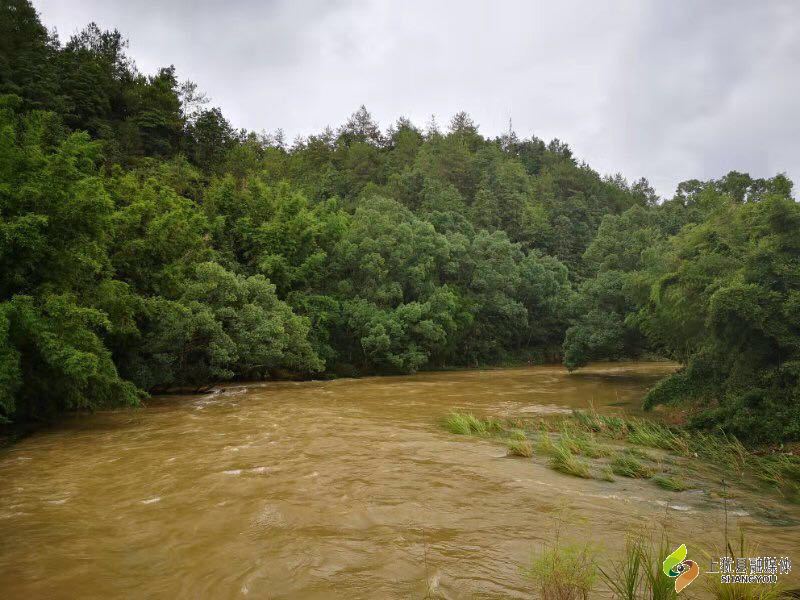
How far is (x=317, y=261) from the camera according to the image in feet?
108

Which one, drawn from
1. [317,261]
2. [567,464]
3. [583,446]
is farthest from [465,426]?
[317,261]

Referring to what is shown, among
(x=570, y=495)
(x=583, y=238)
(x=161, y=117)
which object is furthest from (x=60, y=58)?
(x=583, y=238)

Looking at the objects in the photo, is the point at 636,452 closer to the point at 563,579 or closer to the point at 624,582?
the point at 624,582

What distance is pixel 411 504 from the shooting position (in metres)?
7.70

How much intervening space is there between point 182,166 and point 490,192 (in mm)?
35913

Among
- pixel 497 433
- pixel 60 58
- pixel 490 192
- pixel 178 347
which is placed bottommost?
pixel 497 433

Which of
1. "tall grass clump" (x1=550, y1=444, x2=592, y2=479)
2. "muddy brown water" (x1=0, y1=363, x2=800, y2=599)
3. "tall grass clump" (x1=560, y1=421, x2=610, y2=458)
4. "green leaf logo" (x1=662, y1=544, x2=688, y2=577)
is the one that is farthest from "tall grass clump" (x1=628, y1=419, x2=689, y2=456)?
"green leaf logo" (x1=662, y1=544, x2=688, y2=577)

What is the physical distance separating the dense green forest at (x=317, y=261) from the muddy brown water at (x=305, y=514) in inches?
155

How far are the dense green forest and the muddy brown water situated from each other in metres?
3.94

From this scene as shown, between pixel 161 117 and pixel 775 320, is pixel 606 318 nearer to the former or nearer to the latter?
pixel 775 320

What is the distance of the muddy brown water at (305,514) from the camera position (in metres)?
5.35

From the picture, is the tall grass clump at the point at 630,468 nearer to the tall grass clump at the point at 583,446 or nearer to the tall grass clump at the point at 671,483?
the tall grass clump at the point at 671,483

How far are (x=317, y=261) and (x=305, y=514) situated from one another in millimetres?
26691

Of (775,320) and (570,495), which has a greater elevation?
(775,320)
